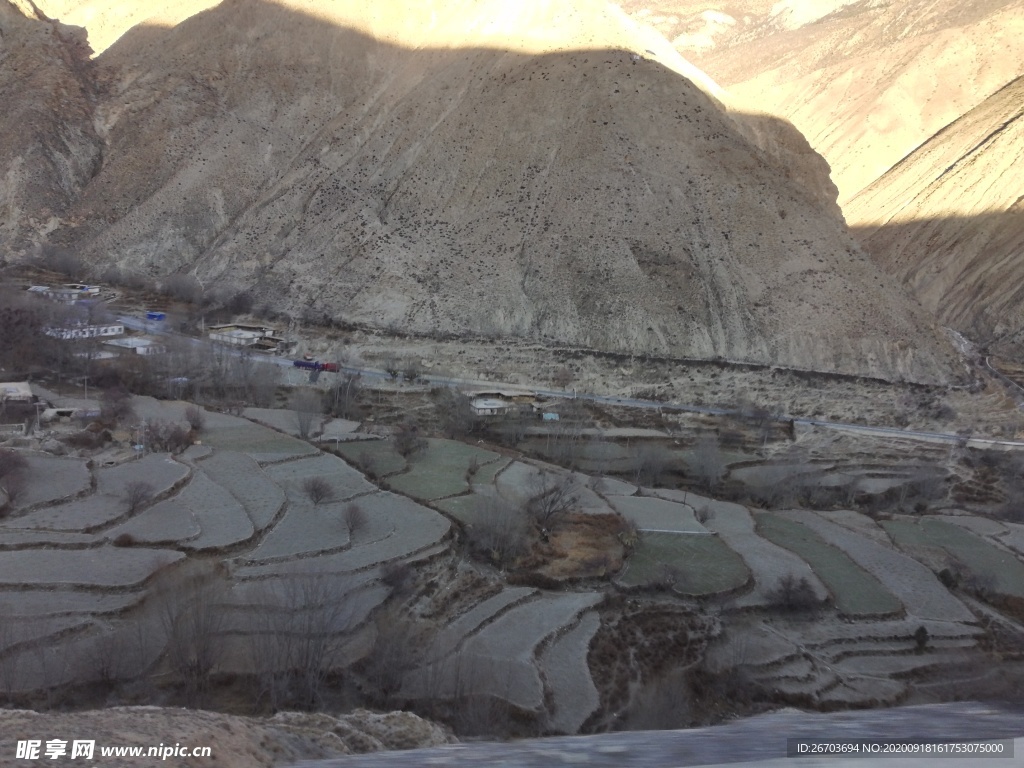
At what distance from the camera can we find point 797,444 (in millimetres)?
34500

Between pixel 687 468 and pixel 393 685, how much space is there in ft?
61.8

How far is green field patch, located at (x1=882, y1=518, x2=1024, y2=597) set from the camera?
824 inches

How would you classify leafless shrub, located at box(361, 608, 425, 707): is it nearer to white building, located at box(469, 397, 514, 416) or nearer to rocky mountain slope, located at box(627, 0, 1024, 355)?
white building, located at box(469, 397, 514, 416)

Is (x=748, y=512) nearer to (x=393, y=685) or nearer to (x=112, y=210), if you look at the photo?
(x=393, y=685)

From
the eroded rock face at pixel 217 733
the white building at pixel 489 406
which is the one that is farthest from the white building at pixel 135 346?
the eroded rock face at pixel 217 733

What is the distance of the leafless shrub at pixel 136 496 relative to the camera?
18578 mm

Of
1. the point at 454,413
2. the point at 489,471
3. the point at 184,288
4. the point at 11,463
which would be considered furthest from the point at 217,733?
the point at 184,288

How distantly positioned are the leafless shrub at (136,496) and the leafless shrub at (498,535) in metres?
7.94

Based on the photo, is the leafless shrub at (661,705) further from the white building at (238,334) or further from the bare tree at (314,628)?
the white building at (238,334)

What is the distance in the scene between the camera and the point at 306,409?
29484 millimetres

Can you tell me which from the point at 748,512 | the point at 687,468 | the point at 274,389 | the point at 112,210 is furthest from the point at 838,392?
the point at 112,210

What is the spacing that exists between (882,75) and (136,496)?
103 metres

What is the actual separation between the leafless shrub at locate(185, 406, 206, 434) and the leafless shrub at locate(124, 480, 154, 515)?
6.36m

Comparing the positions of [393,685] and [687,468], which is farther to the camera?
[687,468]
